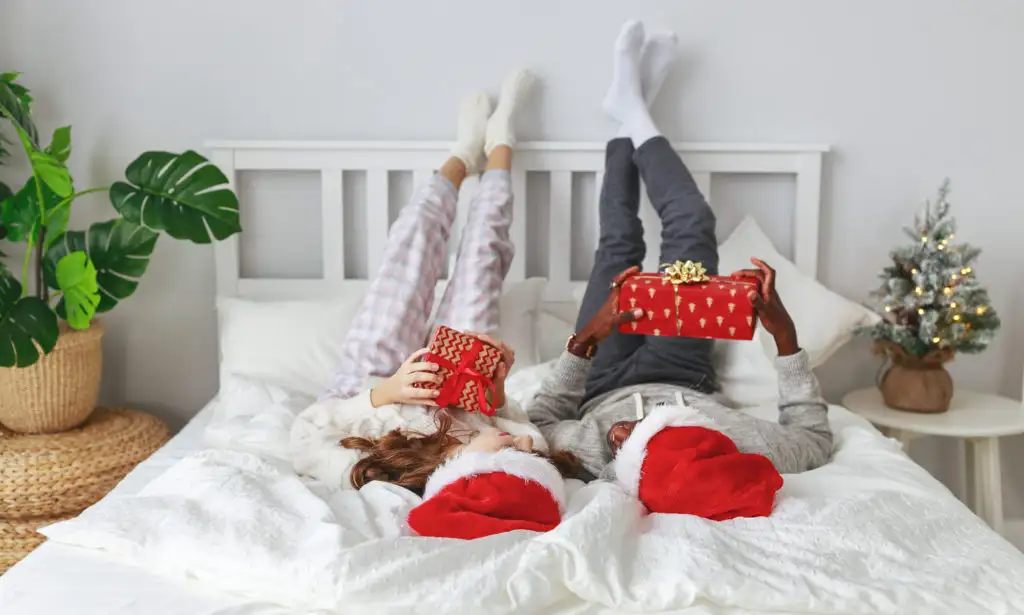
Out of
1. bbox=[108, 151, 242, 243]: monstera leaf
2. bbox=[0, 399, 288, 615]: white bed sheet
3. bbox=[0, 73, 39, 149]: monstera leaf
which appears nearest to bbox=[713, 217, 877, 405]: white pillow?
bbox=[108, 151, 242, 243]: monstera leaf

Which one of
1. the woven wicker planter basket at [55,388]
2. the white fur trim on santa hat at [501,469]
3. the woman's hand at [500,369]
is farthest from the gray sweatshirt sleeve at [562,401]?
the woven wicker planter basket at [55,388]

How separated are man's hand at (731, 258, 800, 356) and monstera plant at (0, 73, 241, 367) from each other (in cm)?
114

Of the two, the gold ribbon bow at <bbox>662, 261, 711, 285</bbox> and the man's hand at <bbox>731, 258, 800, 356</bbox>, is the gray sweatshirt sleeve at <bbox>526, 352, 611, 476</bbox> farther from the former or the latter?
the man's hand at <bbox>731, 258, 800, 356</bbox>

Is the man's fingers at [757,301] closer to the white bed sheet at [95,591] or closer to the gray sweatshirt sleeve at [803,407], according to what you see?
the gray sweatshirt sleeve at [803,407]

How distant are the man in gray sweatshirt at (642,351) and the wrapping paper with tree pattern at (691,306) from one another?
2 centimetres

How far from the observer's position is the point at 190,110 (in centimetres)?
242

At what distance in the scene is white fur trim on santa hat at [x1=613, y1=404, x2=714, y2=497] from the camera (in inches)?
57.4

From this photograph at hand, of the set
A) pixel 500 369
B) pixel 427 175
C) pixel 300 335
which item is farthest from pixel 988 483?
pixel 300 335

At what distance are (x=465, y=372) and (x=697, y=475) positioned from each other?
47 centimetres

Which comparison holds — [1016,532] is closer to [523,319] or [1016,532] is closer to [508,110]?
[523,319]

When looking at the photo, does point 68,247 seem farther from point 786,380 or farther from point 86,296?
point 786,380

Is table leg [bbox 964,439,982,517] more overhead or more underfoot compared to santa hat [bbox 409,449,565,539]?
more underfoot

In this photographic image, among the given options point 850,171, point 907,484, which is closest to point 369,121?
point 850,171

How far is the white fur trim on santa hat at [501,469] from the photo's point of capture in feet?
4.40
